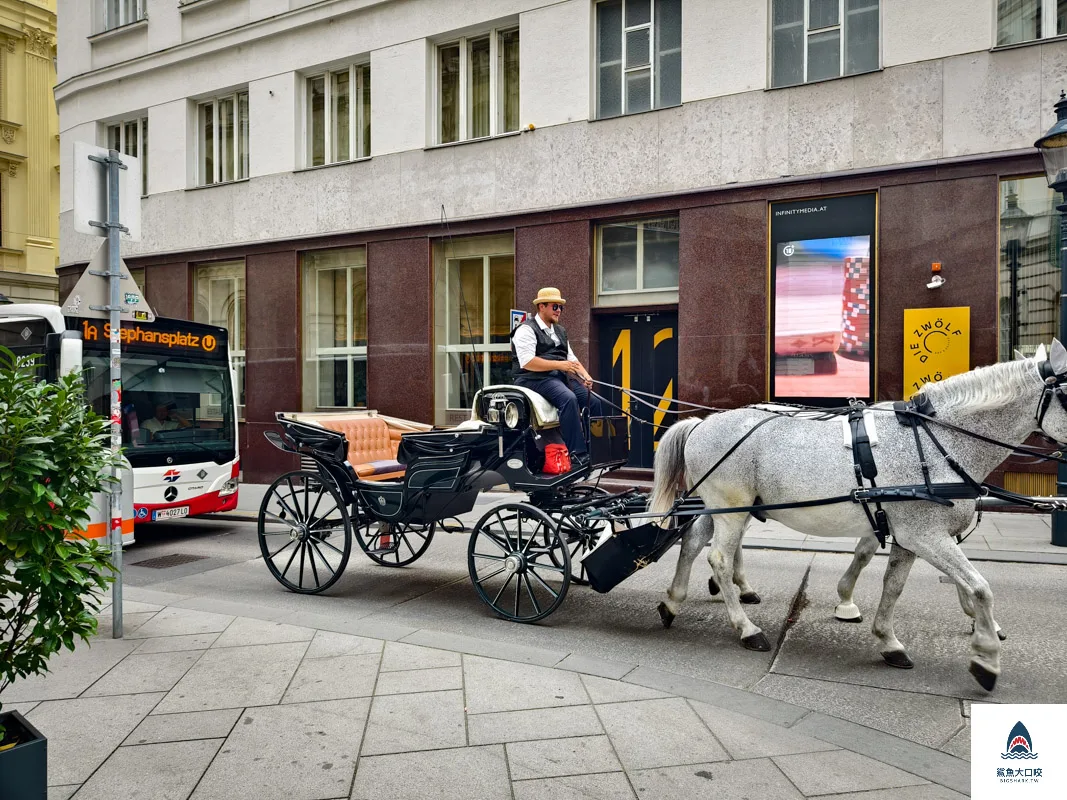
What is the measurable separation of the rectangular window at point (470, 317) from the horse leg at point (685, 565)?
8575mm

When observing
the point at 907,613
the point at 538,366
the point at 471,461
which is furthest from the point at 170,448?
the point at 907,613

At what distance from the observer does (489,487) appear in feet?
22.8

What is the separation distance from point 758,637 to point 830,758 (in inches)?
63.1

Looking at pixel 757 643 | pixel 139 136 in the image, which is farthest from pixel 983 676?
pixel 139 136

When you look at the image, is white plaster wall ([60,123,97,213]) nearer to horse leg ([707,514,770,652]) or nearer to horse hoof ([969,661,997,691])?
horse leg ([707,514,770,652])

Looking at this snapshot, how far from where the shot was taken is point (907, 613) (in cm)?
610

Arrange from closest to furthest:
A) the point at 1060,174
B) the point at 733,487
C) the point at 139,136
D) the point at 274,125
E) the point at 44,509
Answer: the point at 44,509
the point at 733,487
the point at 1060,174
the point at 274,125
the point at 139,136

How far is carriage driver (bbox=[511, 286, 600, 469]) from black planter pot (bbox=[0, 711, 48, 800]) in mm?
4124

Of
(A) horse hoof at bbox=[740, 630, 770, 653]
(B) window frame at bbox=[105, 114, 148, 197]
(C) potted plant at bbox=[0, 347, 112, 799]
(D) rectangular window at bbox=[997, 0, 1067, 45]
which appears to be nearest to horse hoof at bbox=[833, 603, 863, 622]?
(A) horse hoof at bbox=[740, 630, 770, 653]

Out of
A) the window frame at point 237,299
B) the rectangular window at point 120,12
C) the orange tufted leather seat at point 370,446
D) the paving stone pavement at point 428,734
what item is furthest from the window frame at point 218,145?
the paving stone pavement at point 428,734

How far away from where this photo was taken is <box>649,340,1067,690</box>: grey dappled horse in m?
4.61

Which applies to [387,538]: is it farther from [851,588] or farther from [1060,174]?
[1060,174]

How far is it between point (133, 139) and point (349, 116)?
6.58 meters

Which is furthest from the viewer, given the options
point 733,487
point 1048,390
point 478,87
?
point 478,87
